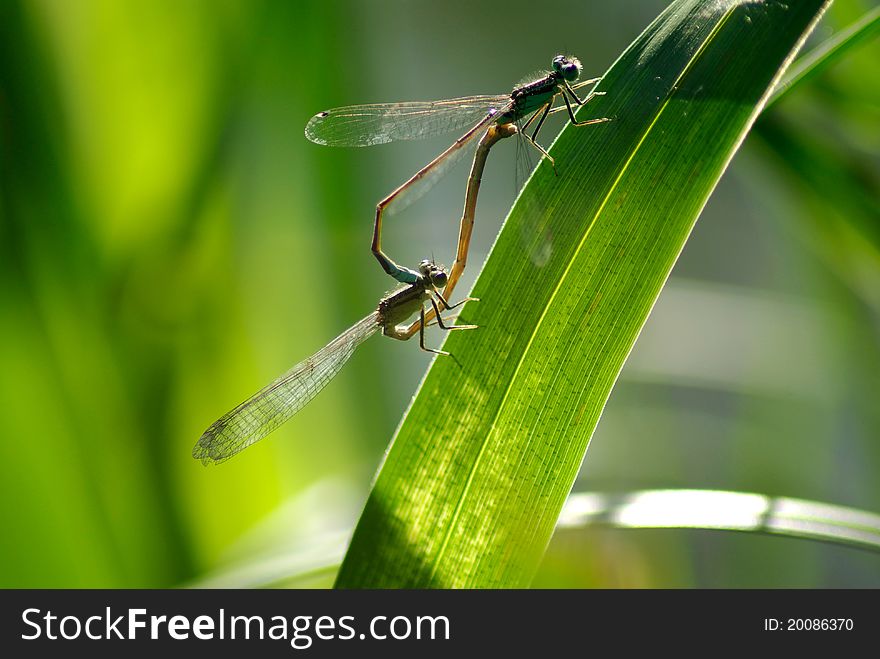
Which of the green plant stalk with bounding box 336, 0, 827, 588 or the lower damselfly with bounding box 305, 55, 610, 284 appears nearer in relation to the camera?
the green plant stalk with bounding box 336, 0, 827, 588

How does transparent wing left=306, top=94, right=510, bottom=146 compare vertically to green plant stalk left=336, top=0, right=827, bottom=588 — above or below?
above

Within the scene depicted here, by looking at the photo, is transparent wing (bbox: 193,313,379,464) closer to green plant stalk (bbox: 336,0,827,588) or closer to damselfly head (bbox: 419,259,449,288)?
damselfly head (bbox: 419,259,449,288)

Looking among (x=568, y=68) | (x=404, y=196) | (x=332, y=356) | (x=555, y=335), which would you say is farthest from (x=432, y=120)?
(x=555, y=335)

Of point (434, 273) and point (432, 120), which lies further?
point (432, 120)

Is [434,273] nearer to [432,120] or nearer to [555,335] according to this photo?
[432,120]

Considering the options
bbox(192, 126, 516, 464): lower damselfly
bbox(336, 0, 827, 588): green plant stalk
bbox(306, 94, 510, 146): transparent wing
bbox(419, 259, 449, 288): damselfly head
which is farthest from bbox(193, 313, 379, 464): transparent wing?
bbox(336, 0, 827, 588): green plant stalk

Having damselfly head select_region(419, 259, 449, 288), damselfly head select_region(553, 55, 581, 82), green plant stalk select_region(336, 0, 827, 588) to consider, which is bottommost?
green plant stalk select_region(336, 0, 827, 588)

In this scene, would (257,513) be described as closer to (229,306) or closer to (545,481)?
(229,306)

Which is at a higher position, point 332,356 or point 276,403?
point 332,356
